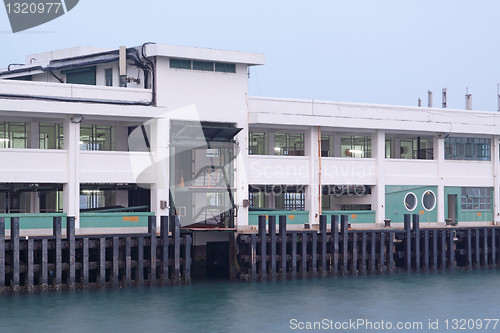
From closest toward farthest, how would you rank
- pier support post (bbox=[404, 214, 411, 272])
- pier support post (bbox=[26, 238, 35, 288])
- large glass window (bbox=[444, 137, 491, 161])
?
pier support post (bbox=[26, 238, 35, 288])
pier support post (bbox=[404, 214, 411, 272])
large glass window (bbox=[444, 137, 491, 161])

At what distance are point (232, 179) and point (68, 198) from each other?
27.7 ft

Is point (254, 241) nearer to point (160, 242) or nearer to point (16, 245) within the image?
point (160, 242)

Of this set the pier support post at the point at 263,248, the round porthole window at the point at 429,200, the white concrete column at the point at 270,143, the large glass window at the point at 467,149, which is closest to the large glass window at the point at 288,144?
the white concrete column at the point at 270,143

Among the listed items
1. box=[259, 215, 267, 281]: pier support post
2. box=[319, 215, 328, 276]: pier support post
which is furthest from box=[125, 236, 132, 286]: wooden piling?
box=[319, 215, 328, 276]: pier support post

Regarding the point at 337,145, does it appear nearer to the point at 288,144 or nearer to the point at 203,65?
the point at 288,144

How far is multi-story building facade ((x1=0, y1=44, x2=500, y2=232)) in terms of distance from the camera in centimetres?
3925

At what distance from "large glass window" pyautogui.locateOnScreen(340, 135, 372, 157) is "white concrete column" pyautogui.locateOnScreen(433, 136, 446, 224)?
20.8ft

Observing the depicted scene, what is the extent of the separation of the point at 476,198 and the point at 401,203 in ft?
18.8

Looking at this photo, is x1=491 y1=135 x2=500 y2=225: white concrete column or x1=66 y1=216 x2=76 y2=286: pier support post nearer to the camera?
x1=66 y1=216 x2=76 y2=286: pier support post

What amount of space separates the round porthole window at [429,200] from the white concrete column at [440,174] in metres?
0.26

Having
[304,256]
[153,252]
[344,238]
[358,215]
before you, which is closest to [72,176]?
[153,252]

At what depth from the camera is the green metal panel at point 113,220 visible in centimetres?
3927

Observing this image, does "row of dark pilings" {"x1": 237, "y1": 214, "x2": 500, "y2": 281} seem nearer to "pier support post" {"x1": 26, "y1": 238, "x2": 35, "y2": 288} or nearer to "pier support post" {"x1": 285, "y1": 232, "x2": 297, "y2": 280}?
"pier support post" {"x1": 285, "y1": 232, "x2": 297, "y2": 280}

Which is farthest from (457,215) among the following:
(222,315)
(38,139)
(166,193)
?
(38,139)
